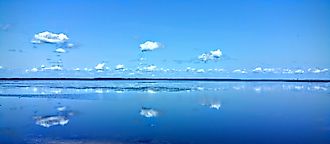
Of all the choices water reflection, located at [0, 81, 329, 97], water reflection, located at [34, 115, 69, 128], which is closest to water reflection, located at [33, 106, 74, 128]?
water reflection, located at [34, 115, 69, 128]

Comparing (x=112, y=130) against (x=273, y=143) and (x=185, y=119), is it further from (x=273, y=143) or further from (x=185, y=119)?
(x=273, y=143)

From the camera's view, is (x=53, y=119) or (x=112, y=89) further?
(x=112, y=89)

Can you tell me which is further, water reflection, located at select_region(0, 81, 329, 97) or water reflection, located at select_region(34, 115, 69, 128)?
water reflection, located at select_region(0, 81, 329, 97)

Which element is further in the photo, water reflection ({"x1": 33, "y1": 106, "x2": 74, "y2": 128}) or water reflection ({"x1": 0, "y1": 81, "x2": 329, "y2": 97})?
water reflection ({"x1": 0, "y1": 81, "x2": 329, "y2": 97})

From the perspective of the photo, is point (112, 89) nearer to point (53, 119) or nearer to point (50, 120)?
point (53, 119)

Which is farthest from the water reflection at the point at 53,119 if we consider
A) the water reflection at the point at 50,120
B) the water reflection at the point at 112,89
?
the water reflection at the point at 112,89

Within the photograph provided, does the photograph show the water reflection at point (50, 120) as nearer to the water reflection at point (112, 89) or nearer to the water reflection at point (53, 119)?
the water reflection at point (53, 119)

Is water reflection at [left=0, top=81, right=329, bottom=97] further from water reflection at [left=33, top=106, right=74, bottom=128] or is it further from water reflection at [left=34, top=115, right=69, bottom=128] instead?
water reflection at [left=34, top=115, right=69, bottom=128]

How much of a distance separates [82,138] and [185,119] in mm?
7501

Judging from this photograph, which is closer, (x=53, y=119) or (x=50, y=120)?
(x=50, y=120)

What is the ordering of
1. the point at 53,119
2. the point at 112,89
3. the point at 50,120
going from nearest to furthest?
the point at 50,120
the point at 53,119
the point at 112,89

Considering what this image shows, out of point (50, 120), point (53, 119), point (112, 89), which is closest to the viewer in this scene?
point (50, 120)

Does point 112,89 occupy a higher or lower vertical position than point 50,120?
higher

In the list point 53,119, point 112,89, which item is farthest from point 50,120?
point 112,89
